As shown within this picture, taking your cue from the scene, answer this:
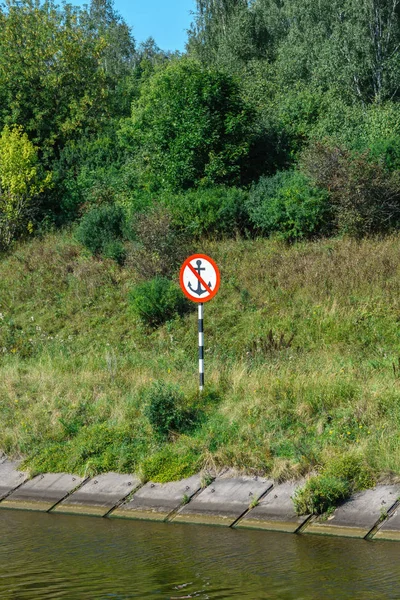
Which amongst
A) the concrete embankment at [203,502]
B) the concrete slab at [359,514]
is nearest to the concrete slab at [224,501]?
the concrete embankment at [203,502]

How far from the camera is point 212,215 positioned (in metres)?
24.5

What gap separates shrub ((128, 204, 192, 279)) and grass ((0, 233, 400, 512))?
53 centimetres

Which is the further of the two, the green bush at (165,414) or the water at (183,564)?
the green bush at (165,414)

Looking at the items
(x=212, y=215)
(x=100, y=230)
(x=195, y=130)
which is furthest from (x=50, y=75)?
(x=212, y=215)

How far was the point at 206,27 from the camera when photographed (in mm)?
53594

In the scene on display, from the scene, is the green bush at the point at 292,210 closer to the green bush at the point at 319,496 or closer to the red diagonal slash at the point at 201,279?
the red diagonal slash at the point at 201,279

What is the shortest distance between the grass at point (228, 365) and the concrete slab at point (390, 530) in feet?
2.32

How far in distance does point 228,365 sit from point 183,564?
6677 millimetres

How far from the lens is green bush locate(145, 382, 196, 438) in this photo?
11.7 meters

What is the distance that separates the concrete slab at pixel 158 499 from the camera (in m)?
10.1

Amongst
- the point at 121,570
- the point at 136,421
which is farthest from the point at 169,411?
the point at 121,570

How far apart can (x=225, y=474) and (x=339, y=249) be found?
42.0 feet

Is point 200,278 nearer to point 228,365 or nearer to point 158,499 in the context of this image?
point 228,365

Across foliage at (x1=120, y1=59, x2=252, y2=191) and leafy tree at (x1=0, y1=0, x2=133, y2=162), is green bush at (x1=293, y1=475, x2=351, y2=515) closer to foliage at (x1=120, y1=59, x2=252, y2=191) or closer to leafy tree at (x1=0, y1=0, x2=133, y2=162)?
foliage at (x1=120, y1=59, x2=252, y2=191)
